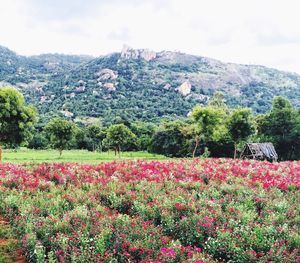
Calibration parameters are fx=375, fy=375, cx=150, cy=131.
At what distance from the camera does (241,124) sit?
2058 inches

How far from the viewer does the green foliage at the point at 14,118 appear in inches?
1334

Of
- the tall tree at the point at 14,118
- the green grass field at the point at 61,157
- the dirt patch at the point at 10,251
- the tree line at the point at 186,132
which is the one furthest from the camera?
the green grass field at the point at 61,157

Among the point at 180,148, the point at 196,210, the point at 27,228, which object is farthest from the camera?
the point at 180,148

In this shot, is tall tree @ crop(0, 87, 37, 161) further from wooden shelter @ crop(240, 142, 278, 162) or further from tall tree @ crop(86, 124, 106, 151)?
tall tree @ crop(86, 124, 106, 151)

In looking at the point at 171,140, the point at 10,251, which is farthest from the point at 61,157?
the point at 10,251

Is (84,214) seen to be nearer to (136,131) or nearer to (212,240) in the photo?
(212,240)

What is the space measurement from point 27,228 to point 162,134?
3280 inches

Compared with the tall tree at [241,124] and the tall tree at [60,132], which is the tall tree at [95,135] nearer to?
the tall tree at [60,132]

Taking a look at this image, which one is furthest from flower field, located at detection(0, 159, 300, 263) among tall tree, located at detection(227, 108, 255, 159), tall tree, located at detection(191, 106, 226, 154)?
tall tree, located at detection(191, 106, 226, 154)

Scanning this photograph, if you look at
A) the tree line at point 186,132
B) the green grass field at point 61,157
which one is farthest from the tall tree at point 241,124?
the green grass field at point 61,157

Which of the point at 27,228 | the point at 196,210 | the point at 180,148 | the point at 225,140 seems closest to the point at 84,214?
the point at 27,228

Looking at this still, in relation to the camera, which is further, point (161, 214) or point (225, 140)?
point (225, 140)

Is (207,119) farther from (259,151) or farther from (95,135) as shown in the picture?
(95,135)

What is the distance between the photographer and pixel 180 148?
90875 millimetres
